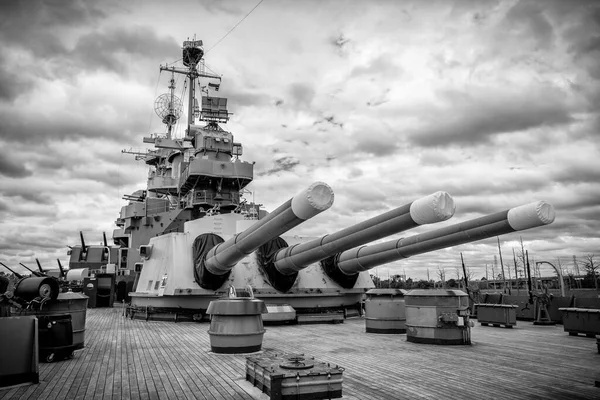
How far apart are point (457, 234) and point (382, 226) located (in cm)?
200

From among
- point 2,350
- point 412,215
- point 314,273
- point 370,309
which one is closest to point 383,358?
point 412,215

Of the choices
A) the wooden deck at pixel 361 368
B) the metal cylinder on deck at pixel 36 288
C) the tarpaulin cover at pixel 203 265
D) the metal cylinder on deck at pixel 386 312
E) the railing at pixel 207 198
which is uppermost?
the railing at pixel 207 198

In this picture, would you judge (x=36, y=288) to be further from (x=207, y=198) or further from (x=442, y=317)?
(x=207, y=198)

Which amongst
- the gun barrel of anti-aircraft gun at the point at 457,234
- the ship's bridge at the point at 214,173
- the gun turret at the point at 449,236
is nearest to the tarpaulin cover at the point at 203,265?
the gun turret at the point at 449,236

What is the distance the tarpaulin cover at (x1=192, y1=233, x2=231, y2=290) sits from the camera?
12.7m

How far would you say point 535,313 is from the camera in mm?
12836

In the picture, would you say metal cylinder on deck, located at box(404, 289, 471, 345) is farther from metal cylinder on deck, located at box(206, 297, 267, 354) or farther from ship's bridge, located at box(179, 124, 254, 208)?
ship's bridge, located at box(179, 124, 254, 208)

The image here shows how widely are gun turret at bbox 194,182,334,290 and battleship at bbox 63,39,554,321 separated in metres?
0.01

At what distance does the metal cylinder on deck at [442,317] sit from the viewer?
27.3 ft

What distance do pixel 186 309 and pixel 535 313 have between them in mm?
10182

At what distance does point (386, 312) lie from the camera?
1046 centimetres

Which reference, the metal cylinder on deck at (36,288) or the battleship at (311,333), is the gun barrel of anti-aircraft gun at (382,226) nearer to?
the battleship at (311,333)

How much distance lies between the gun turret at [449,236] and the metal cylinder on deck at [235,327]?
150 inches

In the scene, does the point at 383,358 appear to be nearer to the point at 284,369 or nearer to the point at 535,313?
the point at 284,369
